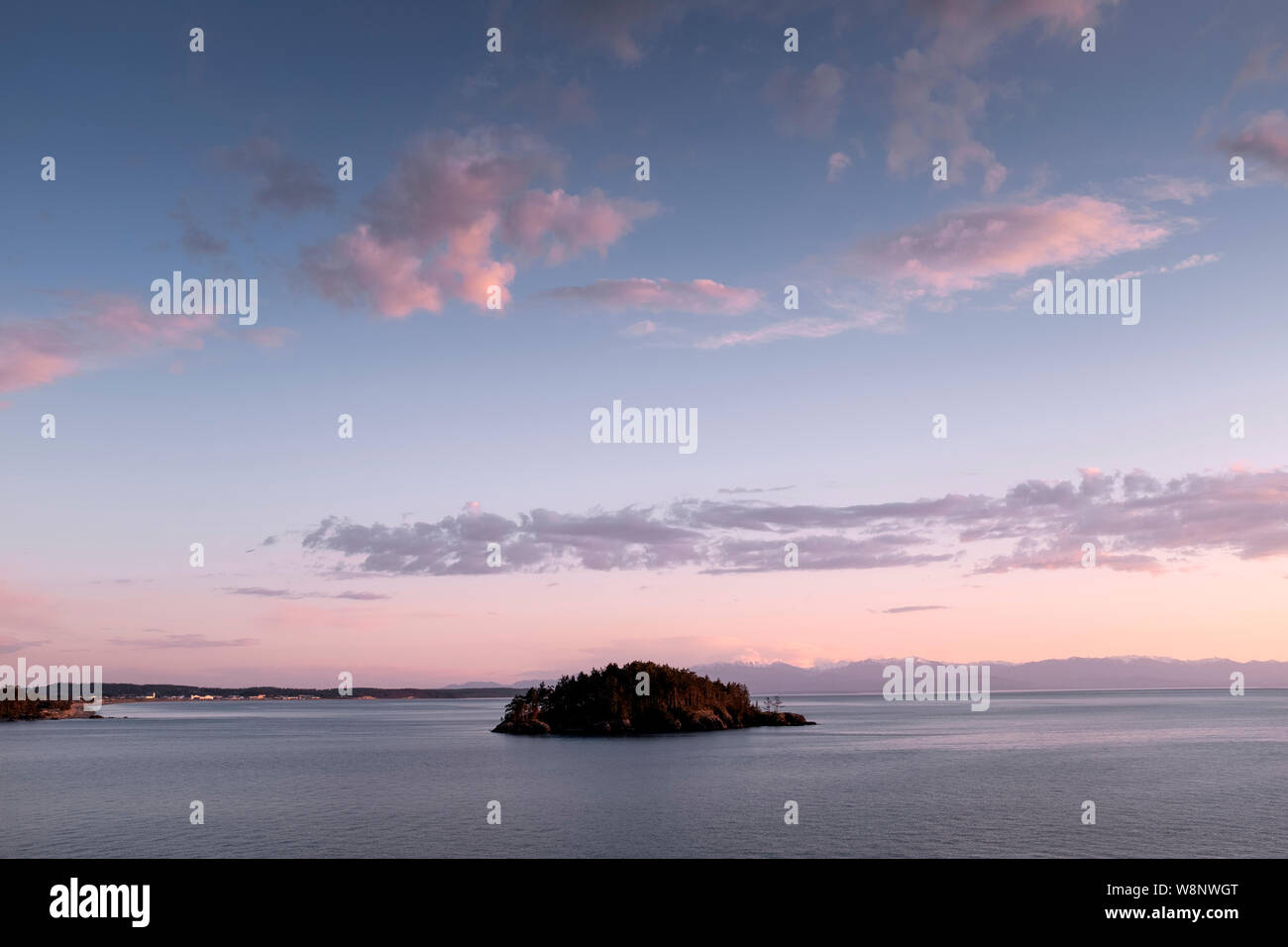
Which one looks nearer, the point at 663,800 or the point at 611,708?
the point at 663,800

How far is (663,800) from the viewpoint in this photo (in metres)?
74.6

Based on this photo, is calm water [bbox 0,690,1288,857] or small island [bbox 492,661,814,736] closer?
calm water [bbox 0,690,1288,857]

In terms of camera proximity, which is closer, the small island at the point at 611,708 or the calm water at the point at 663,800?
the calm water at the point at 663,800

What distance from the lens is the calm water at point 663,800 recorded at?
52.8m

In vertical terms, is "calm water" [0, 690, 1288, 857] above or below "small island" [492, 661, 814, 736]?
above

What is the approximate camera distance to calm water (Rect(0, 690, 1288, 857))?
52.8 meters

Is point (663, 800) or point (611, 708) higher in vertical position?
point (663, 800)

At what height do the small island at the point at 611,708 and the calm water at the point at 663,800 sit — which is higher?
the calm water at the point at 663,800
